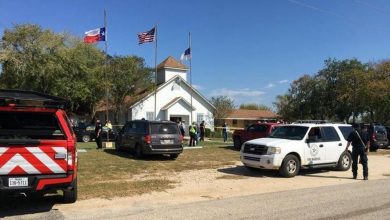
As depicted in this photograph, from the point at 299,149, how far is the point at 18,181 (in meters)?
9.45

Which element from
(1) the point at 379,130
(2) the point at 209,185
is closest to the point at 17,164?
(2) the point at 209,185

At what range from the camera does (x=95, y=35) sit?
34.3 metres

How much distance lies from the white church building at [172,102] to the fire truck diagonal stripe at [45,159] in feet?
112

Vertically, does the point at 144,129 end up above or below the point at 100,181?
above

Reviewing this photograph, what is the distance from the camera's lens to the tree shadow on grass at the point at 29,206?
846 centimetres

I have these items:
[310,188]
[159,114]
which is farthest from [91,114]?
[310,188]

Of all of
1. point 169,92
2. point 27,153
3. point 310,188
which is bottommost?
point 310,188

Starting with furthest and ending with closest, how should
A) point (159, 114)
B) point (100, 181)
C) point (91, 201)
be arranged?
1. point (159, 114)
2. point (100, 181)
3. point (91, 201)

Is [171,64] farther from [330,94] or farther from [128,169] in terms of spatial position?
[128,169]

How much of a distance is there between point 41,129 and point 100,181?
407 cm

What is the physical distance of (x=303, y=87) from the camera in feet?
224

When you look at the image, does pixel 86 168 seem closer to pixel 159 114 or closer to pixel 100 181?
pixel 100 181

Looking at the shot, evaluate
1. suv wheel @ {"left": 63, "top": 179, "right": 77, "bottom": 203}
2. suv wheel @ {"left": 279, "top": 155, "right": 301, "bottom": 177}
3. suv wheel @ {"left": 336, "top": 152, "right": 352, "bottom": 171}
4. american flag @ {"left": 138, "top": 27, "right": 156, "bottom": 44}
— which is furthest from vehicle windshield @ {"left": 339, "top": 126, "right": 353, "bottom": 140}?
american flag @ {"left": 138, "top": 27, "right": 156, "bottom": 44}

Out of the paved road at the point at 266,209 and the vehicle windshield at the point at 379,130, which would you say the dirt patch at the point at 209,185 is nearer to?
the paved road at the point at 266,209
